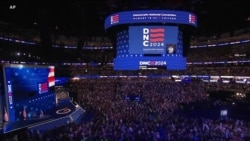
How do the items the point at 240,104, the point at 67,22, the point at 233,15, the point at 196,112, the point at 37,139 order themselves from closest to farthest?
the point at 37,139, the point at 196,112, the point at 240,104, the point at 233,15, the point at 67,22

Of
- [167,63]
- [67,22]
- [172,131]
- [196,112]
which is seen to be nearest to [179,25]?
[167,63]

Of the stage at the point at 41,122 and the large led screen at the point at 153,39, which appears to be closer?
the stage at the point at 41,122

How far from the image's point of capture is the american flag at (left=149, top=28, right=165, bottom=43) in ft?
124

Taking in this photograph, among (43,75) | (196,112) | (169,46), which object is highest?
(169,46)

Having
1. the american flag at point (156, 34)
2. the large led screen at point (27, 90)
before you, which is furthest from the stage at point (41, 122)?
the american flag at point (156, 34)

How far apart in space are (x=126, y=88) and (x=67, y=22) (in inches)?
570

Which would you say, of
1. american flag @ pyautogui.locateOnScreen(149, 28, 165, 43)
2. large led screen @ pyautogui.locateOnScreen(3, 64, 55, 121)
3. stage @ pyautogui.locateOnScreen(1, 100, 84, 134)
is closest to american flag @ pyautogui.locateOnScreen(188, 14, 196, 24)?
american flag @ pyautogui.locateOnScreen(149, 28, 165, 43)

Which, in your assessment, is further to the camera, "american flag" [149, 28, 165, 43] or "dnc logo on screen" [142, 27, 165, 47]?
"american flag" [149, 28, 165, 43]

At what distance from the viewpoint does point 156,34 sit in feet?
125

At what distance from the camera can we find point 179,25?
39594 millimetres

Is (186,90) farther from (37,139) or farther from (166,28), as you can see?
(37,139)

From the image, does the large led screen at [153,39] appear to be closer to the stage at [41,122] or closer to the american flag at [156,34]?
the american flag at [156,34]

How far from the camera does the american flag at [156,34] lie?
1486 inches

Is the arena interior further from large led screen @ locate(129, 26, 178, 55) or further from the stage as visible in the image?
large led screen @ locate(129, 26, 178, 55)
